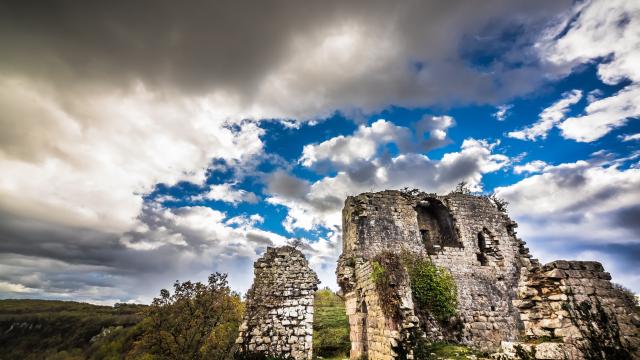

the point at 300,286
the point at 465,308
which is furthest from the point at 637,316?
the point at 465,308

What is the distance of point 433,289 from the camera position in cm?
1381

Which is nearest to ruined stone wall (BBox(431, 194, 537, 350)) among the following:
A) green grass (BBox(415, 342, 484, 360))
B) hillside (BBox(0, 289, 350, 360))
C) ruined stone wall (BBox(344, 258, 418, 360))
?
green grass (BBox(415, 342, 484, 360))

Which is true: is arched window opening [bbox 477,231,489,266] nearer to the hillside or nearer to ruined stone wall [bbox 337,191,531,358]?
ruined stone wall [bbox 337,191,531,358]

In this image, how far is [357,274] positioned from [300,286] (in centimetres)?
399

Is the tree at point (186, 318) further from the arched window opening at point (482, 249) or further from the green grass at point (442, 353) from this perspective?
the arched window opening at point (482, 249)

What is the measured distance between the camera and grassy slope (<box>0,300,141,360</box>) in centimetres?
6356

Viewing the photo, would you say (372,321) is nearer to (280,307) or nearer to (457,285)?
(280,307)

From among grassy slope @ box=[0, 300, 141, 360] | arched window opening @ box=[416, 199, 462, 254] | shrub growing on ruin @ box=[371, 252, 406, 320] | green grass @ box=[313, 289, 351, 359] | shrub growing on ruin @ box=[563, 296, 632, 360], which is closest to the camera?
shrub growing on ruin @ box=[563, 296, 632, 360]

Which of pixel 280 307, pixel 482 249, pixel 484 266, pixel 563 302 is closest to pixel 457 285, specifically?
pixel 484 266

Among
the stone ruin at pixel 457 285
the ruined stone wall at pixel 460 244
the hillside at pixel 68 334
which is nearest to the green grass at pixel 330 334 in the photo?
the stone ruin at pixel 457 285

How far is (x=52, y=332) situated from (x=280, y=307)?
100292 millimetres

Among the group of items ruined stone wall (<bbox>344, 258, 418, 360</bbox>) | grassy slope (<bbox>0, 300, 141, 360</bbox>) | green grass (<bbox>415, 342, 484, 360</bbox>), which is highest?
ruined stone wall (<bbox>344, 258, 418, 360</bbox>)

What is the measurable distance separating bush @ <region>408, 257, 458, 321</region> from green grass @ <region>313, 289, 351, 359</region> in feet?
15.1

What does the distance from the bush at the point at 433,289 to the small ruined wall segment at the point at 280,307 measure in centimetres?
689
